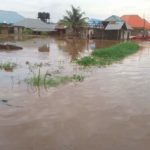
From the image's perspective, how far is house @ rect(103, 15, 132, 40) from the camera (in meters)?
48.8

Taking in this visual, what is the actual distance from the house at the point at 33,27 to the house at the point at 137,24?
48.5 feet

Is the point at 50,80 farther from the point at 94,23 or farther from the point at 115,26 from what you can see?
the point at 94,23

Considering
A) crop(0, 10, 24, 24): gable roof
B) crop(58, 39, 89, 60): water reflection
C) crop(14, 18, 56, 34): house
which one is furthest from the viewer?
crop(0, 10, 24, 24): gable roof

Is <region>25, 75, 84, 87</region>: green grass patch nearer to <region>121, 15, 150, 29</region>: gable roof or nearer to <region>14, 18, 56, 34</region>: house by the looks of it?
<region>14, 18, 56, 34</region>: house

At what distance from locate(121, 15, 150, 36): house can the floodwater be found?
5230cm

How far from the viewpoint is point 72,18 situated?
49438 millimetres

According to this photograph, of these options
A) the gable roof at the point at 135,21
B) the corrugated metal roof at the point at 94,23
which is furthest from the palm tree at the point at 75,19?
the gable roof at the point at 135,21

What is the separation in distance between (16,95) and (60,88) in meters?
1.54

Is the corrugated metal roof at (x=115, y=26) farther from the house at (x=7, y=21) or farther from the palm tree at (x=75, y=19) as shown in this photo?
the house at (x=7, y=21)

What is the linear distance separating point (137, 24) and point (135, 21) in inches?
44.2

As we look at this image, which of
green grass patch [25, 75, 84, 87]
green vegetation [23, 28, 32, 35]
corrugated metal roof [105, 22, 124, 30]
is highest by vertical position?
corrugated metal roof [105, 22, 124, 30]

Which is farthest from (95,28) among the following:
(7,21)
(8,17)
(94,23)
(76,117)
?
(76,117)

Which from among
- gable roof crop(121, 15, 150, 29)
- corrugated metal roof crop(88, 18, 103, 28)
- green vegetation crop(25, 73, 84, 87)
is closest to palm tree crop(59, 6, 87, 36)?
corrugated metal roof crop(88, 18, 103, 28)

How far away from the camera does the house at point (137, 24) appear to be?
61612mm
